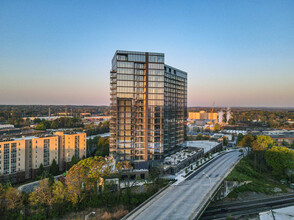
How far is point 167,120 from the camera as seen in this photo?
53.8 m

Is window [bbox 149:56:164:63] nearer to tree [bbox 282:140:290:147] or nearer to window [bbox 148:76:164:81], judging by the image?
window [bbox 148:76:164:81]

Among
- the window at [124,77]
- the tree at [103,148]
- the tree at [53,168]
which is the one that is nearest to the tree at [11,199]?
the tree at [53,168]

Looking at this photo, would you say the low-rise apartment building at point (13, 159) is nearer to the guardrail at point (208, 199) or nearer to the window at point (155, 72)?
the window at point (155, 72)

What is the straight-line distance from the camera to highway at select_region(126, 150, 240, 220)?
81.4ft

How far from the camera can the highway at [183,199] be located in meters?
24.8

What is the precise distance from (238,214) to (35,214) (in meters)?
31.9

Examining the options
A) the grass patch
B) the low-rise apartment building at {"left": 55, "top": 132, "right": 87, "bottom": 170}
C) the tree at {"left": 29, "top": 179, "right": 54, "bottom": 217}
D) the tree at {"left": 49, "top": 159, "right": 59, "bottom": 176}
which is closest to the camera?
the tree at {"left": 29, "top": 179, "right": 54, "bottom": 217}

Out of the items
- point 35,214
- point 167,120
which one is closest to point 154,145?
point 167,120

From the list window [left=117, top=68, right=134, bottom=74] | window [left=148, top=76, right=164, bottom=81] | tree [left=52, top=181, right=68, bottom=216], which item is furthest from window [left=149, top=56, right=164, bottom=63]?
tree [left=52, top=181, right=68, bottom=216]

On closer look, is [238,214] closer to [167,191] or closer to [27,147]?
[167,191]

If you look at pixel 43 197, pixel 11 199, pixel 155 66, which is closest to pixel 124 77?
pixel 155 66

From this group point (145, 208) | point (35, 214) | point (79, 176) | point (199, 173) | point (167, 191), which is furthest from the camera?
point (199, 173)

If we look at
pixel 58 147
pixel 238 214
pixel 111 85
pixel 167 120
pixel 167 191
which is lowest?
pixel 238 214

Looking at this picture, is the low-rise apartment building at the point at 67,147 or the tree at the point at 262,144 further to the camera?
the tree at the point at 262,144
